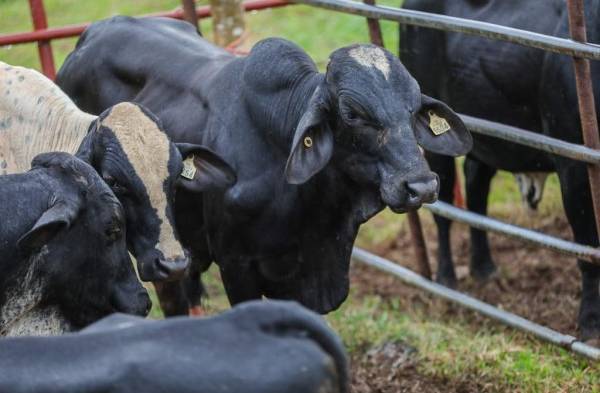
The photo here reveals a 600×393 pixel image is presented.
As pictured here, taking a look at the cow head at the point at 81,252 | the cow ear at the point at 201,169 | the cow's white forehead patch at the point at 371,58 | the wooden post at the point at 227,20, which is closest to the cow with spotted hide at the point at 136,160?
the cow ear at the point at 201,169

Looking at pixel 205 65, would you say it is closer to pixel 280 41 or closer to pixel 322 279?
pixel 280 41

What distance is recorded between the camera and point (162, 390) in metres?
3.17

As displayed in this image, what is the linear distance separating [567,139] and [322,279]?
1.35 m

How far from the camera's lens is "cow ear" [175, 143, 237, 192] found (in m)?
4.96

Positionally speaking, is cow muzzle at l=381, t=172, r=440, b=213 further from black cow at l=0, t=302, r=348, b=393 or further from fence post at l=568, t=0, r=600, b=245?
black cow at l=0, t=302, r=348, b=393

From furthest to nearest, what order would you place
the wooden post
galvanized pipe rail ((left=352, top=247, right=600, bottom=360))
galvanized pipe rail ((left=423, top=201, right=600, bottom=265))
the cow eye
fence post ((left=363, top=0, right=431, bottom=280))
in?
the wooden post, fence post ((left=363, top=0, right=431, bottom=280)), galvanized pipe rail ((left=352, top=247, right=600, bottom=360)), galvanized pipe rail ((left=423, top=201, right=600, bottom=265)), the cow eye

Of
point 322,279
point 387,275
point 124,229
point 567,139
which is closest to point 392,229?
point 387,275

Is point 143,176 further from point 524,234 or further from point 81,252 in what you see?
point 524,234

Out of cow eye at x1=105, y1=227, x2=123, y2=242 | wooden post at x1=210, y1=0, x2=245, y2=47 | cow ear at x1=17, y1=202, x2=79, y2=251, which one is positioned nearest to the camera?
cow ear at x1=17, y1=202, x2=79, y2=251

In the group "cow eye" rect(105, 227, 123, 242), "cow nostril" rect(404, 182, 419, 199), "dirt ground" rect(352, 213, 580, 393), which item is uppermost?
"cow nostril" rect(404, 182, 419, 199)

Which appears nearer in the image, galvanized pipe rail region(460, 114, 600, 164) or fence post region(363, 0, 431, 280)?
galvanized pipe rail region(460, 114, 600, 164)

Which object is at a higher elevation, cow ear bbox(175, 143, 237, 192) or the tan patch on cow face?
the tan patch on cow face

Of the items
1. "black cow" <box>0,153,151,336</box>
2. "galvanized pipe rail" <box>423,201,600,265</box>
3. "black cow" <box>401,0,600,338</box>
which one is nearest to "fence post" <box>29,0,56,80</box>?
"black cow" <box>401,0,600,338</box>

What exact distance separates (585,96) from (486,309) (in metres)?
1.22
